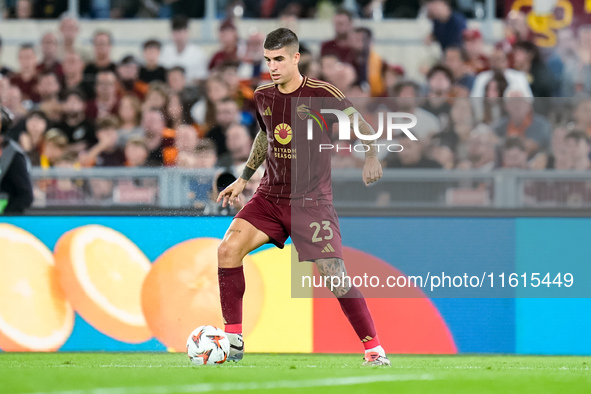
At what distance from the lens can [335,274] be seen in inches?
240

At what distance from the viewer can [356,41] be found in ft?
35.7

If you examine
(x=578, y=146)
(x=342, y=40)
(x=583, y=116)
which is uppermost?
(x=342, y=40)

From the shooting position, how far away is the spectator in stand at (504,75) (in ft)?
32.4

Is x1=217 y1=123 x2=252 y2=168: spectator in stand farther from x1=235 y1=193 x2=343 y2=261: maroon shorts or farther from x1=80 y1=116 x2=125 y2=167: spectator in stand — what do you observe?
x1=235 y1=193 x2=343 y2=261: maroon shorts

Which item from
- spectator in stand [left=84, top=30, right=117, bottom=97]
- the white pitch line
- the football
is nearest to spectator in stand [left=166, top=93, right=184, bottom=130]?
spectator in stand [left=84, top=30, right=117, bottom=97]

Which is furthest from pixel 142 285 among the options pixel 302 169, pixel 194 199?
pixel 302 169

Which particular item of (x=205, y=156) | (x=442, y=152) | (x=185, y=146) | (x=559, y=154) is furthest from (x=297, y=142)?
(x=559, y=154)

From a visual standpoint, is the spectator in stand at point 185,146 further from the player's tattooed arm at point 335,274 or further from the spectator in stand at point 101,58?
the spectator in stand at point 101,58

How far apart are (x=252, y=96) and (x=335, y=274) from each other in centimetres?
445

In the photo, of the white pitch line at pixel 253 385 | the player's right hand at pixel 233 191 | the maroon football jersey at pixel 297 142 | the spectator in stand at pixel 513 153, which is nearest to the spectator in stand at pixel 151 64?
the spectator in stand at pixel 513 153

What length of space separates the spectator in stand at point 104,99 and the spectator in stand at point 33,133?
0.63 metres

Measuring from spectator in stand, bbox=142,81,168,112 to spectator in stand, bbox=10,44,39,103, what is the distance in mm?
→ 1907

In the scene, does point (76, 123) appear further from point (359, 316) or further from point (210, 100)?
point (359, 316)

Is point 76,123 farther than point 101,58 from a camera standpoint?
No
